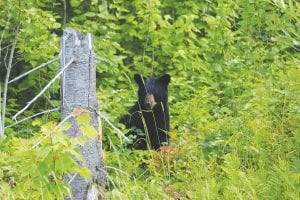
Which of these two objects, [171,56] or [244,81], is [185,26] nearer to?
[171,56]

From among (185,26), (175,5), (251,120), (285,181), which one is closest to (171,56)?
(185,26)

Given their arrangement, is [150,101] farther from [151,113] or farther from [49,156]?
[49,156]

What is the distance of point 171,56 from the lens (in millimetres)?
9719

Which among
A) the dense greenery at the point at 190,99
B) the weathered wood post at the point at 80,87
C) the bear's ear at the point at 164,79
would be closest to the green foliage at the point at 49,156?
the dense greenery at the point at 190,99

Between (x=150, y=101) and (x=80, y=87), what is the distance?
3767 mm

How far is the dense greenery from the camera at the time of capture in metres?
4.30

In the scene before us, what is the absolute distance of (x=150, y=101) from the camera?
309 inches

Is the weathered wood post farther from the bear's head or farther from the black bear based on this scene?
the bear's head

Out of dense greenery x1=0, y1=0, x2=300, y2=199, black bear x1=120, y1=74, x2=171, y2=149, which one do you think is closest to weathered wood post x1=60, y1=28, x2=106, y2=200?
dense greenery x1=0, y1=0, x2=300, y2=199

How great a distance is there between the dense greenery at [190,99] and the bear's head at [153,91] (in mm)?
153

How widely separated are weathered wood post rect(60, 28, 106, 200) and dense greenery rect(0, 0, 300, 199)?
20 centimetres

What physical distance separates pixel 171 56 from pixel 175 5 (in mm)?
1182

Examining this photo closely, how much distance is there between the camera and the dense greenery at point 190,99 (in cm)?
430

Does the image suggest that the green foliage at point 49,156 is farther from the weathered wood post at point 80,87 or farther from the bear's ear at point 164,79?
the bear's ear at point 164,79
